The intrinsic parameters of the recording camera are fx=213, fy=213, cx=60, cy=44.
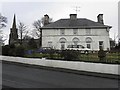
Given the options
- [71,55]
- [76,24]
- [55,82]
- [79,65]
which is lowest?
[55,82]

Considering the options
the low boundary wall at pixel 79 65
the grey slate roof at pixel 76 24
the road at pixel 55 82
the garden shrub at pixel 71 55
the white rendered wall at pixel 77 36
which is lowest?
the road at pixel 55 82

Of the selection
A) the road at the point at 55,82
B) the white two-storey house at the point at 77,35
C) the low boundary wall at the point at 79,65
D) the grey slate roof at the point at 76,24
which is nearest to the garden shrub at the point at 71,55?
the low boundary wall at the point at 79,65

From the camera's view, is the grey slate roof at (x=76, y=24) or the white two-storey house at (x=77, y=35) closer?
the white two-storey house at (x=77, y=35)

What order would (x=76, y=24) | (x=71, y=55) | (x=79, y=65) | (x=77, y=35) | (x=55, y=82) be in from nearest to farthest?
(x=55, y=82)
(x=79, y=65)
(x=71, y=55)
(x=77, y=35)
(x=76, y=24)

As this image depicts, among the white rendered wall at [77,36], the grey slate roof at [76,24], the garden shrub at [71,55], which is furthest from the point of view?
the grey slate roof at [76,24]

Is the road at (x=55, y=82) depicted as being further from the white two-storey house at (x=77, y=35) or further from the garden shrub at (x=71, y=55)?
the white two-storey house at (x=77, y=35)

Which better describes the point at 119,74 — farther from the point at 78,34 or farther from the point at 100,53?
the point at 78,34

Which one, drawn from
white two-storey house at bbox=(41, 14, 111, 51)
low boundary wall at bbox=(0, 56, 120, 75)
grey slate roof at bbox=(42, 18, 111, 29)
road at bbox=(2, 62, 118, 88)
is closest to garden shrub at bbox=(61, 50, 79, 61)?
low boundary wall at bbox=(0, 56, 120, 75)

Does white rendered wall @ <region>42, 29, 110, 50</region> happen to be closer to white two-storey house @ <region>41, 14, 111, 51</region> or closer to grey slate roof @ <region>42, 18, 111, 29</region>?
white two-storey house @ <region>41, 14, 111, 51</region>

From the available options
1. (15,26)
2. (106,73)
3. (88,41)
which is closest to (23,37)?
(15,26)

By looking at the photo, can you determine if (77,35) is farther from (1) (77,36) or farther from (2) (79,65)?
(2) (79,65)

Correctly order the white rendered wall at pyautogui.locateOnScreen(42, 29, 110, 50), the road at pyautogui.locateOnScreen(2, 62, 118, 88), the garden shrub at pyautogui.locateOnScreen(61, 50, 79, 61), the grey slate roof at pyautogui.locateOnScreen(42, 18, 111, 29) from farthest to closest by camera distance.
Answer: the grey slate roof at pyautogui.locateOnScreen(42, 18, 111, 29)
the white rendered wall at pyautogui.locateOnScreen(42, 29, 110, 50)
the garden shrub at pyautogui.locateOnScreen(61, 50, 79, 61)
the road at pyautogui.locateOnScreen(2, 62, 118, 88)

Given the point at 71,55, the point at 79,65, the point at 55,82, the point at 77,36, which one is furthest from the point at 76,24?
the point at 55,82

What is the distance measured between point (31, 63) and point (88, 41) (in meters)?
25.0
